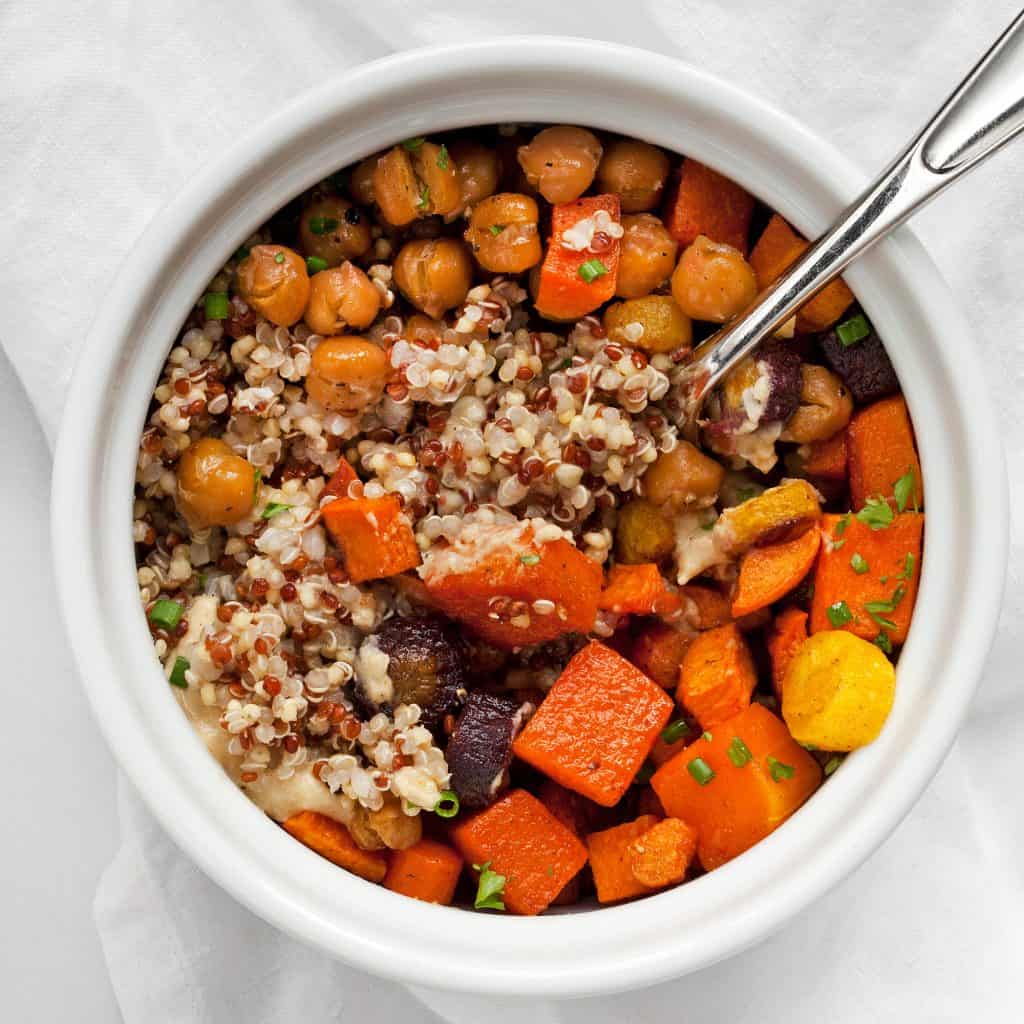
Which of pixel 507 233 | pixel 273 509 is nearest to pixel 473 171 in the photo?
pixel 507 233

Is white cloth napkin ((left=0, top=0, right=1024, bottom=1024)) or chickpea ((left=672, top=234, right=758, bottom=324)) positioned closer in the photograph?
chickpea ((left=672, top=234, right=758, bottom=324))

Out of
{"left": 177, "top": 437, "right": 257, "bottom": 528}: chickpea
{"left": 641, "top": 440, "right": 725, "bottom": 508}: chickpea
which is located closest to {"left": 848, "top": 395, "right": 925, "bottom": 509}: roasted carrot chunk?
{"left": 641, "top": 440, "right": 725, "bottom": 508}: chickpea

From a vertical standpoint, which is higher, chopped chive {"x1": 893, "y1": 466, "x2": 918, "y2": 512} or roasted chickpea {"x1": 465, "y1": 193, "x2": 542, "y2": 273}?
chopped chive {"x1": 893, "y1": 466, "x2": 918, "y2": 512}

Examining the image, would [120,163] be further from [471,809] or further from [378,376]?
[471,809]

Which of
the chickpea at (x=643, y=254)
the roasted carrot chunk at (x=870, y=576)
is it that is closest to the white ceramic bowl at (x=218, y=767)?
the roasted carrot chunk at (x=870, y=576)

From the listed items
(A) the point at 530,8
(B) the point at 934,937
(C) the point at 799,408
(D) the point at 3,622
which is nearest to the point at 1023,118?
(C) the point at 799,408

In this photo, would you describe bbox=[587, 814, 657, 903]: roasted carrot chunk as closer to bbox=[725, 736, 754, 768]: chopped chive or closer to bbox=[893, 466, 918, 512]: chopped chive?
bbox=[725, 736, 754, 768]: chopped chive

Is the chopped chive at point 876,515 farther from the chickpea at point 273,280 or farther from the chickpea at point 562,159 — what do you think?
the chickpea at point 273,280
